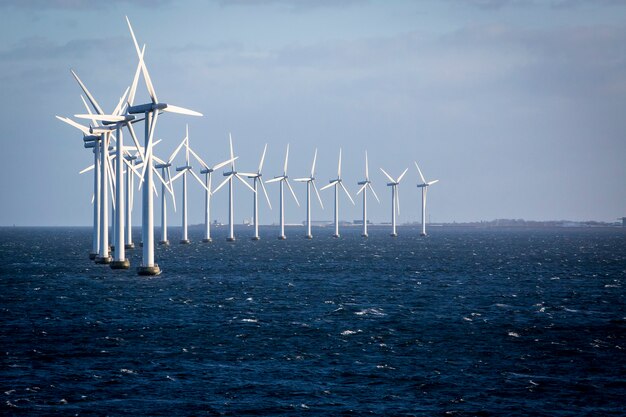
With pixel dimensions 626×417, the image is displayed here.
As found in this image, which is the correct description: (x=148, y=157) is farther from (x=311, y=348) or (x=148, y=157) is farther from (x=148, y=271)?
(x=311, y=348)

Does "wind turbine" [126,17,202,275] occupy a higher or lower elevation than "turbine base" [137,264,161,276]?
higher

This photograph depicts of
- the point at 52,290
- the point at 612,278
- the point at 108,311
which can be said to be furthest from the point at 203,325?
the point at 612,278

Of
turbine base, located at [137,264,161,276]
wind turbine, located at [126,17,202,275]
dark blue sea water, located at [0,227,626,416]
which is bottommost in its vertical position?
dark blue sea water, located at [0,227,626,416]

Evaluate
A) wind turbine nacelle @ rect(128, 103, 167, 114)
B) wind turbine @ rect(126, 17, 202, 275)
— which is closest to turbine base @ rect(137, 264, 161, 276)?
wind turbine @ rect(126, 17, 202, 275)

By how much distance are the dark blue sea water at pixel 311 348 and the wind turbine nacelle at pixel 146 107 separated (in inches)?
812

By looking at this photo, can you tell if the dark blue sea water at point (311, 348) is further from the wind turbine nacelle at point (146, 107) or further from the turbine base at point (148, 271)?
the wind turbine nacelle at point (146, 107)

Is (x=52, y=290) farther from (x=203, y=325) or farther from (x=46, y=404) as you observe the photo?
(x=46, y=404)

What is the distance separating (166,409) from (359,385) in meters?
10.0

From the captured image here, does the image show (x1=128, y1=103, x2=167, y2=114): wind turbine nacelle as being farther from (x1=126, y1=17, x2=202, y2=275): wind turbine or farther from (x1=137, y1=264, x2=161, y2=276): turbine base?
(x1=137, y1=264, x2=161, y2=276): turbine base

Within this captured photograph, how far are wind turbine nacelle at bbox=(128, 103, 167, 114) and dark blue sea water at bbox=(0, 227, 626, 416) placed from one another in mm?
20634

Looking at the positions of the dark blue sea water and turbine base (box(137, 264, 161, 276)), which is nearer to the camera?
the dark blue sea water

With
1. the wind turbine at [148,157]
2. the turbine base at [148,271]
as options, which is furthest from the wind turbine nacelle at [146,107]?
the turbine base at [148,271]

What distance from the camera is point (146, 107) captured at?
349ft

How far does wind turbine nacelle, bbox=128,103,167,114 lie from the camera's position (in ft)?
342
